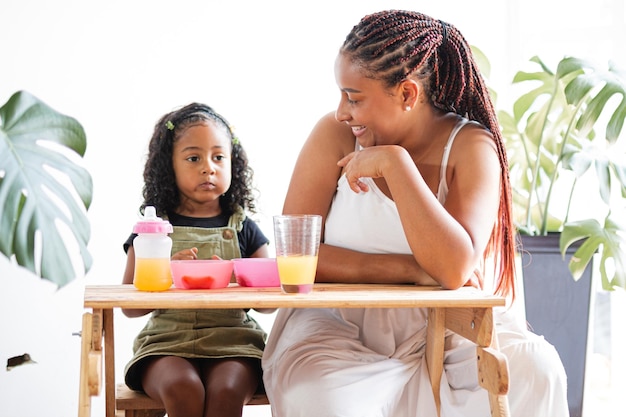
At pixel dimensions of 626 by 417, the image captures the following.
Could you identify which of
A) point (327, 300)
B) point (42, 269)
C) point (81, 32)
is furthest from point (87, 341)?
point (81, 32)

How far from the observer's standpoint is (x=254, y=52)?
2.75 m

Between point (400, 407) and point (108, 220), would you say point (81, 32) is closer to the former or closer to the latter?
point (108, 220)

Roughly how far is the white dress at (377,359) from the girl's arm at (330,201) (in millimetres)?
37

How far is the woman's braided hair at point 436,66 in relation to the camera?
147cm

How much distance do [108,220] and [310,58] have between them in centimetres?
89

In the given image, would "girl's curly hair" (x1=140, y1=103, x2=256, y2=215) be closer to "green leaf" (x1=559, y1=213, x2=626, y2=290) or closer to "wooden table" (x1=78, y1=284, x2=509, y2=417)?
"wooden table" (x1=78, y1=284, x2=509, y2=417)

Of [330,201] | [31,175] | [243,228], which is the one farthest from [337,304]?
[31,175]

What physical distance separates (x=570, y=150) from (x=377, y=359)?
120 centimetres

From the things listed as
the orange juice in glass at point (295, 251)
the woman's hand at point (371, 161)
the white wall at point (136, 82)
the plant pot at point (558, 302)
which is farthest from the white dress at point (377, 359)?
the white wall at point (136, 82)

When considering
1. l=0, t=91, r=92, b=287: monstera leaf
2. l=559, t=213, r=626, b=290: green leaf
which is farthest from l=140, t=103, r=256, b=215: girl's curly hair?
l=559, t=213, r=626, b=290: green leaf

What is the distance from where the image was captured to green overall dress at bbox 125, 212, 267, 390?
166cm

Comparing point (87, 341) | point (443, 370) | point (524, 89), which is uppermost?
point (524, 89)

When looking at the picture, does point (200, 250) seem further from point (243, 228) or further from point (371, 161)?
point (371, 161)

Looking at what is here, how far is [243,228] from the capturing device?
1.89m
